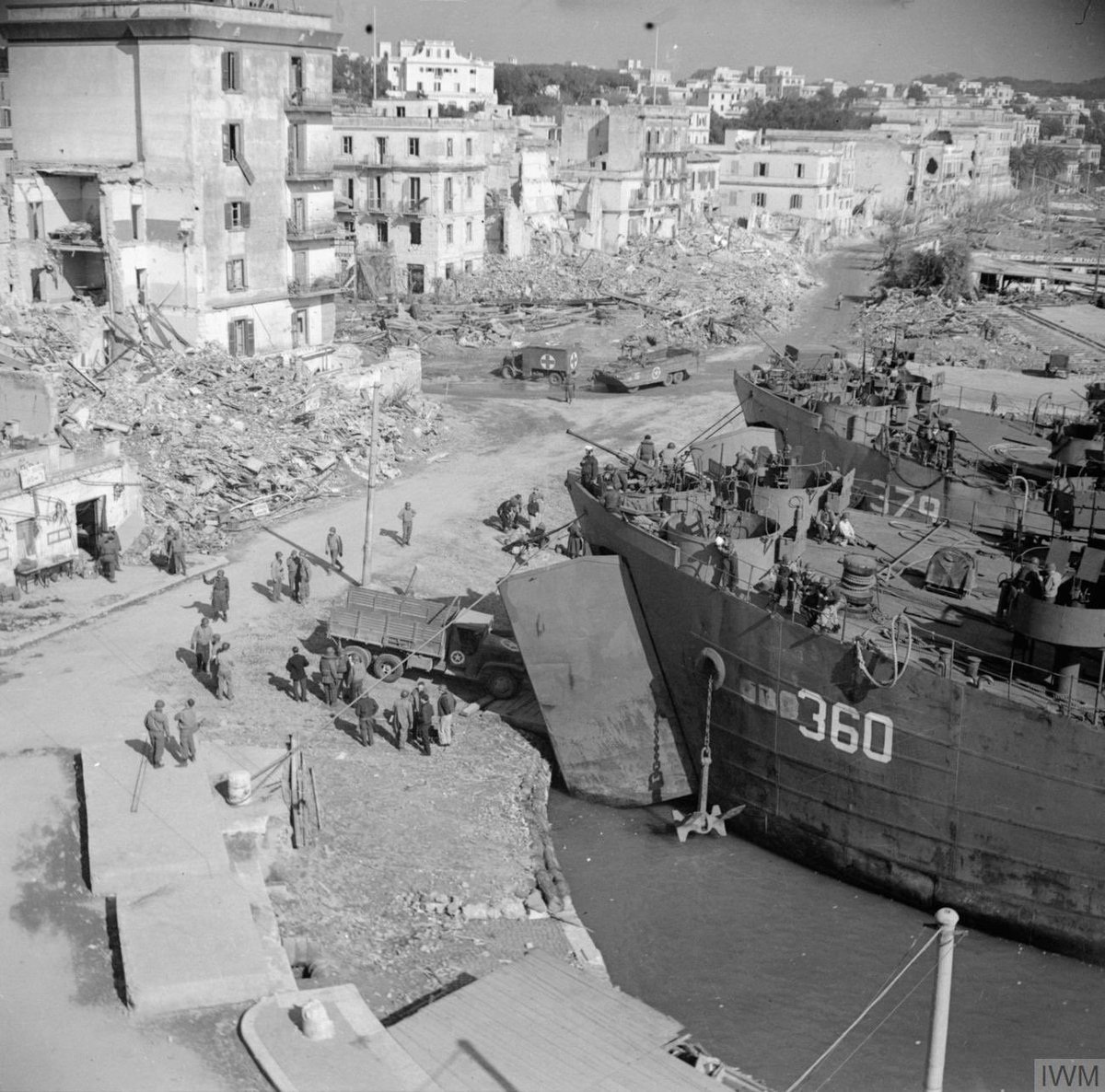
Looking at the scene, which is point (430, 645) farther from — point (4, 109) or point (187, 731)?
point (4, 109)

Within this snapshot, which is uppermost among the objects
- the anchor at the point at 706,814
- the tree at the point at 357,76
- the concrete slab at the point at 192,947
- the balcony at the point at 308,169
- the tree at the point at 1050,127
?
the tree at the point at 357,76

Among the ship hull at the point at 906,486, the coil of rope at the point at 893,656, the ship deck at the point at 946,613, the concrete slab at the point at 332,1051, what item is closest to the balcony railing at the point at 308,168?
the ship hull at the point at 906,486

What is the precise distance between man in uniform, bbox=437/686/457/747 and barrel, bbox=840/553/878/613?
18.9 feet

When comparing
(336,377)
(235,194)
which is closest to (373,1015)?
(336,377)

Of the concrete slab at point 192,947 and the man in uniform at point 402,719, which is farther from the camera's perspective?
the man in uniform at point 402,719

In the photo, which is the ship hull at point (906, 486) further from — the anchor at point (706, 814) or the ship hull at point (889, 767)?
the anchor at point (706, 814)

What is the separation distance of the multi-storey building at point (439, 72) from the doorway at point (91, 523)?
3665 inches

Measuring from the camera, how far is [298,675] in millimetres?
20016

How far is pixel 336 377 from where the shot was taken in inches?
1431

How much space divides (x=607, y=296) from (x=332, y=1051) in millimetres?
50064

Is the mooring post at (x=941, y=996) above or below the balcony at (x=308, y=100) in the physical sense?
below

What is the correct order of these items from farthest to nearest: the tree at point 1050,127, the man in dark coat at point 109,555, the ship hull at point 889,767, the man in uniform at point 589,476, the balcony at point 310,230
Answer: the tree at point 1050,127 → the balcony at point 310,230 → the man in dark coat at point 109,555 → the man in uniform at point 589,476 → the ship hull at point 889,767

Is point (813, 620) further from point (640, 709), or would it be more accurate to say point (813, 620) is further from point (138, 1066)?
point (138, 1066)

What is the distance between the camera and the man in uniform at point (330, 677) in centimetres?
1983
